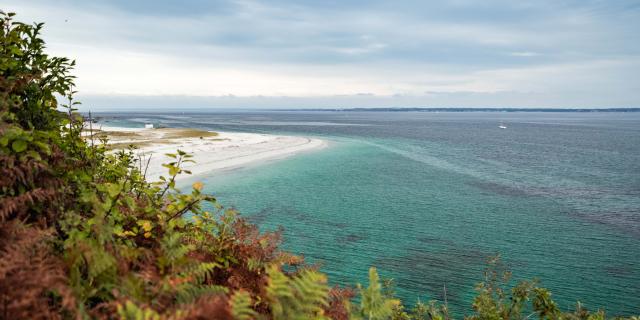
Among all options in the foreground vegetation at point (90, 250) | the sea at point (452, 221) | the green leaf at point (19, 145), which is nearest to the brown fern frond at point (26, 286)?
the foreground vegetation at point (90, 250)

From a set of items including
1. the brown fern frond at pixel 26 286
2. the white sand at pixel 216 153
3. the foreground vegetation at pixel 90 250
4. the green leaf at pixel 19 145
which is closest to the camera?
the brown fern frond at pixel 26 286

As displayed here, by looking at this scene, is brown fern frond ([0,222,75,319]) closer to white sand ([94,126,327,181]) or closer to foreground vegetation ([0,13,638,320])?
foreground vegetation ([0,13,638,320])

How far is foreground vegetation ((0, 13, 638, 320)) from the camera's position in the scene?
10.2ft

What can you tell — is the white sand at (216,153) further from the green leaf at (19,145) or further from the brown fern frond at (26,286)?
the brown fern frond at (26,286)

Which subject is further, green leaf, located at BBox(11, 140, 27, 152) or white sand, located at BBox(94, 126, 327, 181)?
white sand, located at BBox(94, 126, 327, 181)

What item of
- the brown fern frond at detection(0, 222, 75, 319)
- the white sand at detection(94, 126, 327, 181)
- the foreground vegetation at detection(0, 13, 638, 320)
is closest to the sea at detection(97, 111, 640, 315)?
the white sand at detection(94, 126, 327, 181)

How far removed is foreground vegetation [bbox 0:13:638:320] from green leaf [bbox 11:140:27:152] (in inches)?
0.5

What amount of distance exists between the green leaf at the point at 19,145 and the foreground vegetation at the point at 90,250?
0.01 metres

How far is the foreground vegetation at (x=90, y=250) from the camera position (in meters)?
3.12

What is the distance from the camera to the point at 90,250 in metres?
3.59

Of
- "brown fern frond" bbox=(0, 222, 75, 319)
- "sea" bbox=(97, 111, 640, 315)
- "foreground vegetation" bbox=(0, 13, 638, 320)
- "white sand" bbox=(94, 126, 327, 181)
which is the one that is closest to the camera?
"brown fern frond" bbox=(0, 222, 75, 319)

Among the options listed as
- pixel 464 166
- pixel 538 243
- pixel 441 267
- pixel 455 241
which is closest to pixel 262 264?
pixel 441 267

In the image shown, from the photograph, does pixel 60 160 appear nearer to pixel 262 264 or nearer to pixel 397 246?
pixel 262 264

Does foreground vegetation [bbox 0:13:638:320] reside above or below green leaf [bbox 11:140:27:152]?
below
